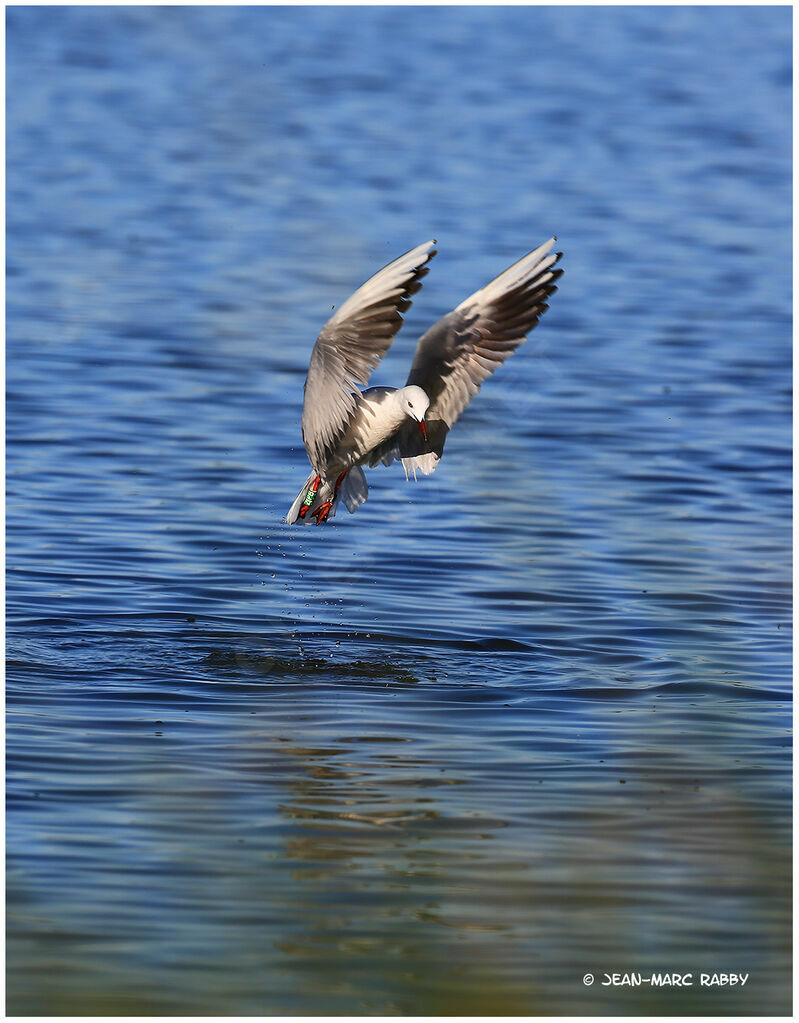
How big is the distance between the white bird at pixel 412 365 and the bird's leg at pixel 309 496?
28 millimetres

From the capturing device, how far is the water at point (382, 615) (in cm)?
494

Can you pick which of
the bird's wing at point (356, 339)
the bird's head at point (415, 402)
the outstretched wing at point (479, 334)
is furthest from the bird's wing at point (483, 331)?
the bird's wing at point (356, 339)

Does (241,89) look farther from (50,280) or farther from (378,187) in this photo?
(378,187)

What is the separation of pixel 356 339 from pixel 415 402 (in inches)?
19.3

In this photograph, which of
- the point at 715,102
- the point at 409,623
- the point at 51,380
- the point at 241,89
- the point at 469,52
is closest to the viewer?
the point at 241,89

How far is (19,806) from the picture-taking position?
6.20 metres

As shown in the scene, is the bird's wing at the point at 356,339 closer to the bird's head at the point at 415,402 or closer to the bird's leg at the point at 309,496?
the bird's head at the point at 415,402

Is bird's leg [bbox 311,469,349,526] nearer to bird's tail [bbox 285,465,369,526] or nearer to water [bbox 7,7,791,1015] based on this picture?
bird's tail [bbox 285,465,369,526]

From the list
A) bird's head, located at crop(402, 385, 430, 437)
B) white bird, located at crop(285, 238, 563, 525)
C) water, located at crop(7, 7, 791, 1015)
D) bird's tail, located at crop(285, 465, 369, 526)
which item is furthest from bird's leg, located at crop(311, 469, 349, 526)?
bird's head, located at crop(402, 385, 430, 437)

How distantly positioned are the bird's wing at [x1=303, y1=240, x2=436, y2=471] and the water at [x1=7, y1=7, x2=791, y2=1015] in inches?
16.0

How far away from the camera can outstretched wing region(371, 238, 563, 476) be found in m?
7.53

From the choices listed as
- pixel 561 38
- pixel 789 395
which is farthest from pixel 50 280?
pixel 561 38

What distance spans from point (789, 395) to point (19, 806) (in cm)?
897

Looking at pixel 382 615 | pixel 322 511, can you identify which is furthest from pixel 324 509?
pixel 382 615
